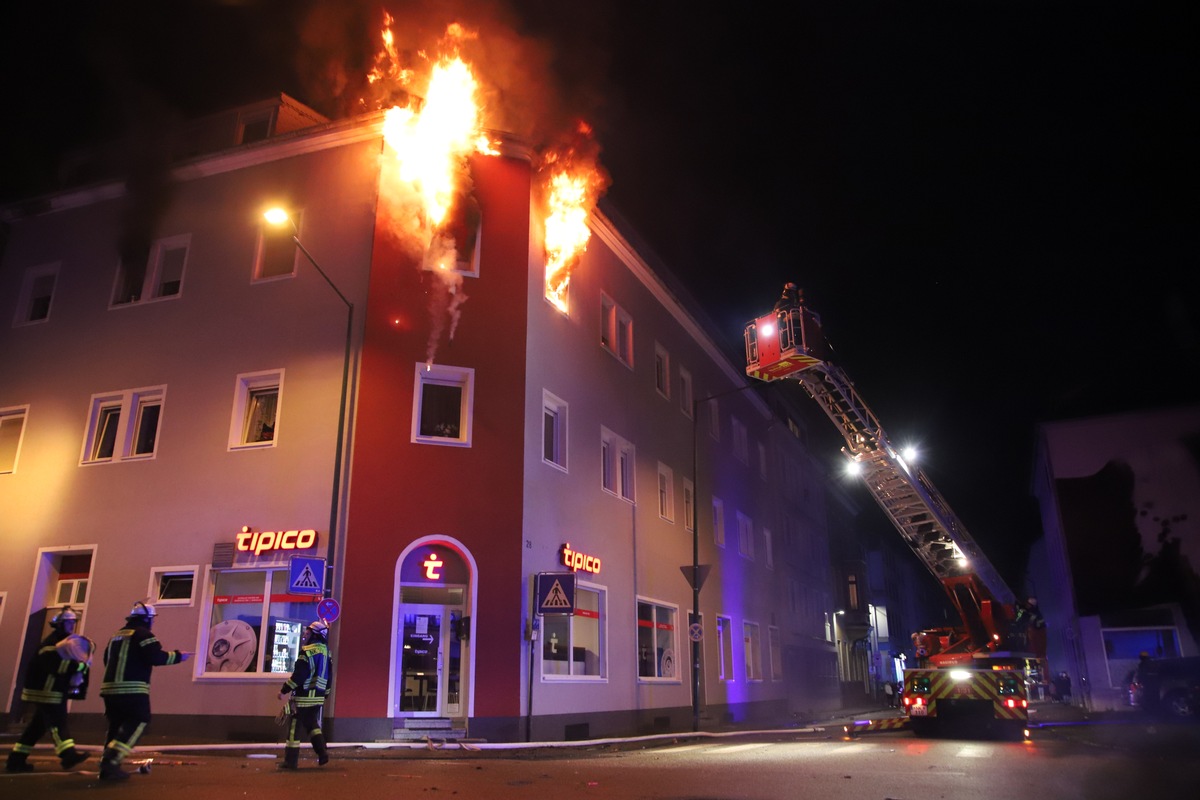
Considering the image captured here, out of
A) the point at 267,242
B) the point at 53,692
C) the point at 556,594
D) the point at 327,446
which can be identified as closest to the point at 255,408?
the point at 327,446

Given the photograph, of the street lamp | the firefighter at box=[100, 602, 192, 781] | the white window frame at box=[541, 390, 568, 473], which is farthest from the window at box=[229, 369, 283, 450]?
the firefighter at box=[100, 602, 192, 781]

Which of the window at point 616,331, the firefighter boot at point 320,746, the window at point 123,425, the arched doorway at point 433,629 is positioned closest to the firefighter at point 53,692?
the firefighter boot at point 320,746

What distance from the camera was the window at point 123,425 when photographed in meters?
18.2

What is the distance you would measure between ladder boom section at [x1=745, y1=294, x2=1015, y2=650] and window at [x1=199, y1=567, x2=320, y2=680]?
10520 mm

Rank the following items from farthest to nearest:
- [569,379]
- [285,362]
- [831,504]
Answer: [831,504]
[569,379]
[285,362]

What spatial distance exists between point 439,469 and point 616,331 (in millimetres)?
7982

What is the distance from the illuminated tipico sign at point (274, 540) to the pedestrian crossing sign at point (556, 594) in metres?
Answer: 4.23

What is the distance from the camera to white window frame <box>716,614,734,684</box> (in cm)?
2677

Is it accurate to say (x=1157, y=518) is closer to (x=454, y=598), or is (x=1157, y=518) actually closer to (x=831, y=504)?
(x=831, y=504)

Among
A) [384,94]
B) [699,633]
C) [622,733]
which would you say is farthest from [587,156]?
[622,733]

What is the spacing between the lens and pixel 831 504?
50.3 m

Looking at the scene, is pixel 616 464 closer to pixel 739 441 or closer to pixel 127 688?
pixel 739 441

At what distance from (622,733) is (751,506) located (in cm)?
1461

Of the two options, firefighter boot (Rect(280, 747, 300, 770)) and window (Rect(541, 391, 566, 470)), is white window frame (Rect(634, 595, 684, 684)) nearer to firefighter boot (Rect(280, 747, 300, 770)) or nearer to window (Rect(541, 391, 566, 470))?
window (Rect(541, 391, 566, 470))
